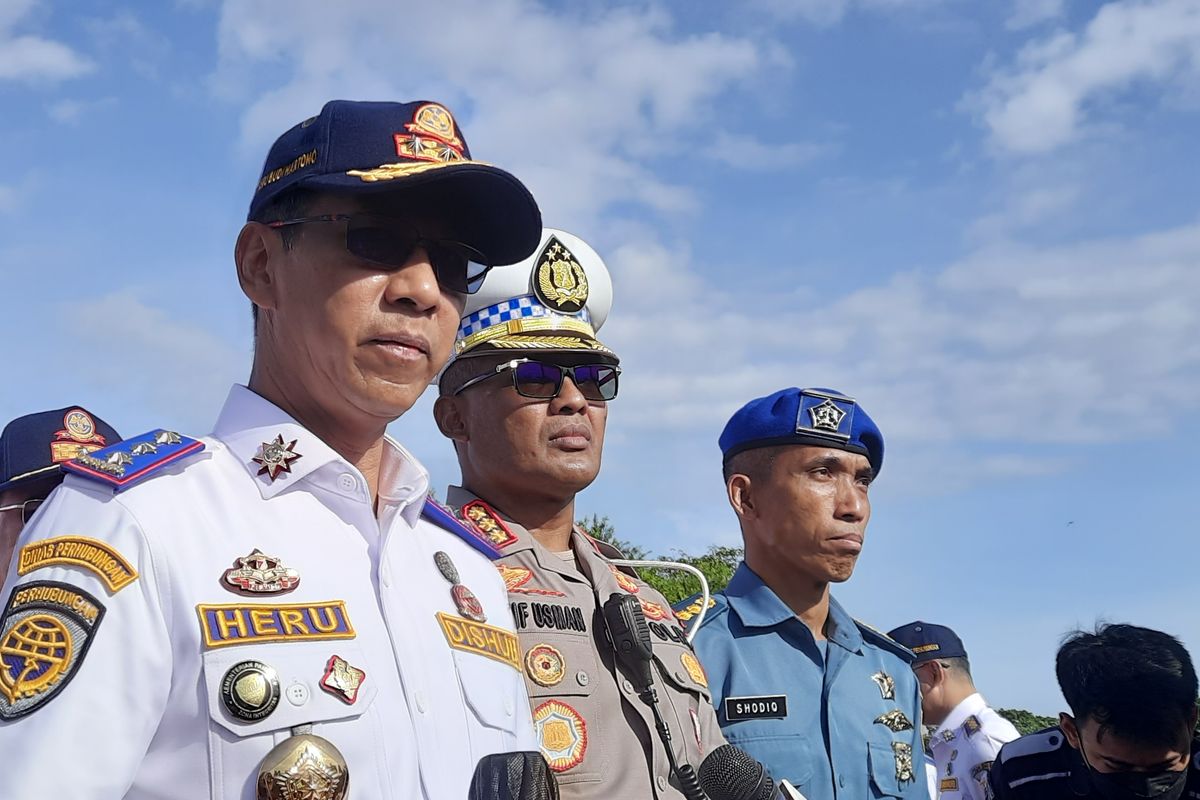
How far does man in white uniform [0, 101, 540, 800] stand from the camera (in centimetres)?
188

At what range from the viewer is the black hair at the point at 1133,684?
4.11m

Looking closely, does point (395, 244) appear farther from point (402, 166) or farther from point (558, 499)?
point (558, 499)

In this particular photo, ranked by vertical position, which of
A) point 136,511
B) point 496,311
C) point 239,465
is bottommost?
point 136,511

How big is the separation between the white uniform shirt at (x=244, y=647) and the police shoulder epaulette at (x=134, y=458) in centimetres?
2

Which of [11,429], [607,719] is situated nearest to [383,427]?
[607,719]

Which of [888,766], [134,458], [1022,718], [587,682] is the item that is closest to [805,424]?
[888,766]

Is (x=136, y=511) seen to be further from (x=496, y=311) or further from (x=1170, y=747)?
(x=1170, y=747)

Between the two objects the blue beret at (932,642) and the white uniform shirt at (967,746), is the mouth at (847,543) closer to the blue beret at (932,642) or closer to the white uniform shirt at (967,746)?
the white uniform shirt at (967,746)

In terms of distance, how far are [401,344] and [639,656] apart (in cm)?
152

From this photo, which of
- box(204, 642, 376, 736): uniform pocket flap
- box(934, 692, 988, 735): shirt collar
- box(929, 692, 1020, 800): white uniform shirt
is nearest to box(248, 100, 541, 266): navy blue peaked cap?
box(204, 642, 376, 736): uniform pocket flap

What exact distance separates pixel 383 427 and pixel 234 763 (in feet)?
2.83

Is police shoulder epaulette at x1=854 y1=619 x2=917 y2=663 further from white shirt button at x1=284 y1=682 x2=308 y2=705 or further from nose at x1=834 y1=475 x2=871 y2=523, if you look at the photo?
white shirt button at x1=284 y1=682 x2=308 y2=705

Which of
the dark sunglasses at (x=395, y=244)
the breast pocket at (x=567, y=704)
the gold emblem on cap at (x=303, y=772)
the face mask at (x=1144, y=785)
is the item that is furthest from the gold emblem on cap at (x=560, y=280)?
the face mask at (x=1144, y=785)

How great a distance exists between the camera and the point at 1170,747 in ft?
13.5
